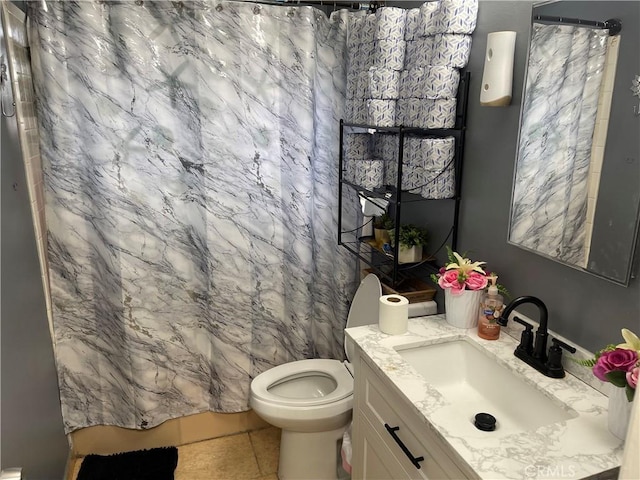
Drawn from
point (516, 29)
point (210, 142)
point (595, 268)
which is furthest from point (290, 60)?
point (595, 268)

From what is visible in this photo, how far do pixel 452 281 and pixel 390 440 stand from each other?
53 centimetres

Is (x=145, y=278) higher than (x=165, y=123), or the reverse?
(x=165, y=123)

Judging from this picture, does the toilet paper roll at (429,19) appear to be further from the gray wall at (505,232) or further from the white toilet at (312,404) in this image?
the white toilet at (312,404)

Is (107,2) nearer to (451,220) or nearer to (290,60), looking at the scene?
(290,60)

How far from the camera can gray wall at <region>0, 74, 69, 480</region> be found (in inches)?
54.7

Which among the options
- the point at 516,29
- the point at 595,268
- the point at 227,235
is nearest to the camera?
the point at 595,268

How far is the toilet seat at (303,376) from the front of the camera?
192 centimetres

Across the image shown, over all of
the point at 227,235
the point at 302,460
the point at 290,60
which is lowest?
the point at 302,460

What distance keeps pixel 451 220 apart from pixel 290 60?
95cm

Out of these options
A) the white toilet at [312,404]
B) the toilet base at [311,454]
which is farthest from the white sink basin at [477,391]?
the toilet base at [311,454]

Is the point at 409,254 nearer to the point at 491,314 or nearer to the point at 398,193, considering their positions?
the point at 398,193

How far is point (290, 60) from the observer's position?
205 centimetres

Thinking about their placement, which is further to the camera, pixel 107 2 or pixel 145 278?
pixel 145 278

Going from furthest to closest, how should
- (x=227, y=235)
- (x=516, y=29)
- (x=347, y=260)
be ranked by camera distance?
(x=347, y=260) → (x=227, y=235) → (x=516, y=29)
